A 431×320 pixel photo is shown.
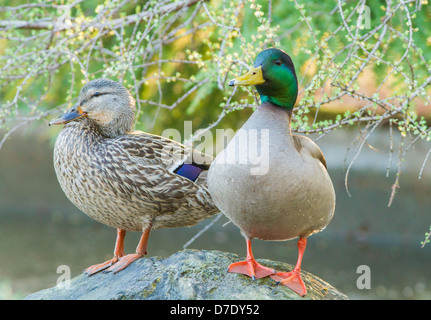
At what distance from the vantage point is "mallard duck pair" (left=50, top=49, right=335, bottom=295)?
2.33 meters

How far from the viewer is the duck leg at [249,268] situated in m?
2.52

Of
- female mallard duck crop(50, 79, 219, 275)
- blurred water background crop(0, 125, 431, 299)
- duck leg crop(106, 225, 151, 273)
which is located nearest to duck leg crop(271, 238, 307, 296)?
female mallard duck crop(50, 79, 219, 275)

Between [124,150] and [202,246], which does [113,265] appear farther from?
[202,246]

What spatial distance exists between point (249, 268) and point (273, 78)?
834 millimetres

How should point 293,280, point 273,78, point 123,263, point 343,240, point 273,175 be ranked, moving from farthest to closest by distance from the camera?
point 343,240 → point 123,263 → point 293,280 → point 273,78 → point 273,175

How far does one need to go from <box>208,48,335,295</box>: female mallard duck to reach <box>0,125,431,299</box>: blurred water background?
11.9 feet

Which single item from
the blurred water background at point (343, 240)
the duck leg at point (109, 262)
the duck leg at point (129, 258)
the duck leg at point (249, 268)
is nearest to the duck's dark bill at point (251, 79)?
the duck leg at point (249, 268)

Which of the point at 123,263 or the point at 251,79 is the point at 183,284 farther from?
the point at 251,79

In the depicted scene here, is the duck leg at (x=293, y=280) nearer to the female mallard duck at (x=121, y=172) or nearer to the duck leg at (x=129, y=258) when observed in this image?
the female mallard duck at (x=121, y=172)

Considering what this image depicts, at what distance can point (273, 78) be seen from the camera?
240 cm

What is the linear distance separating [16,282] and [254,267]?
13.2 feet

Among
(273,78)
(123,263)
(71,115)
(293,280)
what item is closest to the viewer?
(273,78)

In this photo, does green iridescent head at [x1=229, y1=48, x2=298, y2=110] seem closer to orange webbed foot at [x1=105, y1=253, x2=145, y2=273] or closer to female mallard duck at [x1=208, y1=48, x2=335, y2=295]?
female mallard duck at [x1=208, y1=48, x2=335, y2=295]

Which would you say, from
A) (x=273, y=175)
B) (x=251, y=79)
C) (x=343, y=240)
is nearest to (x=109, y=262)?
(x=273, y=175)
